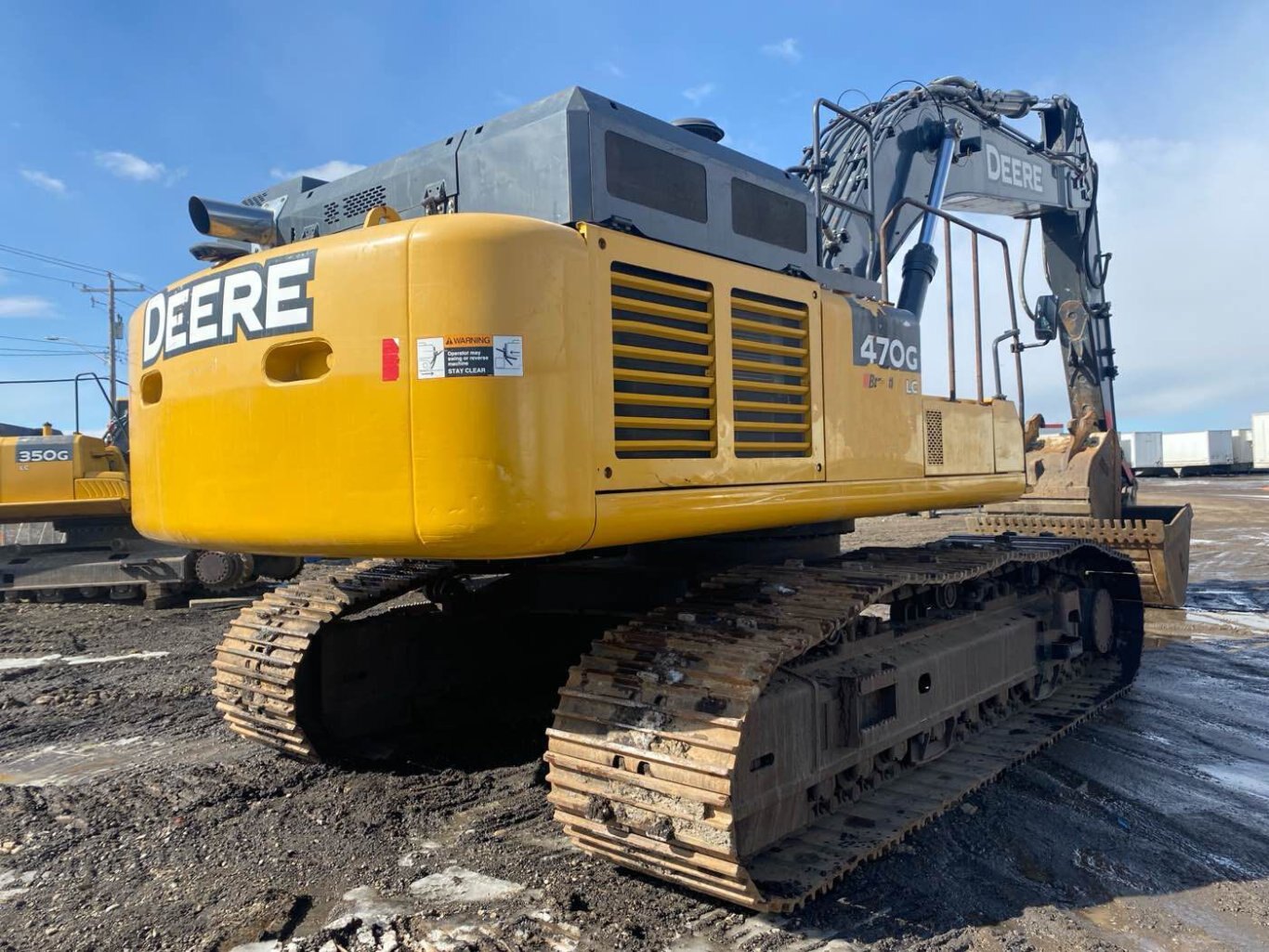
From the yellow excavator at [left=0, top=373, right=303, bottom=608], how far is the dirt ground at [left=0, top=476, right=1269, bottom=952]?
17.8 feet

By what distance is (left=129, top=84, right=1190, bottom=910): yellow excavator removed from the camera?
9.96 feet

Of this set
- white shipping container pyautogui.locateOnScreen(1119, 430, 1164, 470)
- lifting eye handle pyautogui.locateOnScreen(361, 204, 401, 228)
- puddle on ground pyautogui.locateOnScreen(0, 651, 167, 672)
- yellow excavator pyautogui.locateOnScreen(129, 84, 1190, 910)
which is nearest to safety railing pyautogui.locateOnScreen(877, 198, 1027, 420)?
yellow excavator pyautogui.locateOnScreen(129, 84, 1190, 910)

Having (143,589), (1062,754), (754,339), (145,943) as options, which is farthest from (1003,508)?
(143,589)

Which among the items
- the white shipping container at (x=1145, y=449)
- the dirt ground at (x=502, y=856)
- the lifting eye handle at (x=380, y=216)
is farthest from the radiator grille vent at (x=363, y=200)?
the white shipping container at (x=1145, y=449)

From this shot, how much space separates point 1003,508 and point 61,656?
31.6ft

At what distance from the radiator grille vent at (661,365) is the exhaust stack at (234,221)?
6.37 feet

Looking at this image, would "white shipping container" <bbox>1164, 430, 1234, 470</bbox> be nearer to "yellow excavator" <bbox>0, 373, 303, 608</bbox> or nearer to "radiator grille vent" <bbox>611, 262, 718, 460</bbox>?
"yellow excavator" <bbox>0, 373, 303, 608</bbox>

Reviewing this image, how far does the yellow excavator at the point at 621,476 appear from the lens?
304 cm

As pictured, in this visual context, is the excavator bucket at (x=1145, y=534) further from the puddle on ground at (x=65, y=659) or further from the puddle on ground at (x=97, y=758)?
the puddle on ground at (x=65, y=659)

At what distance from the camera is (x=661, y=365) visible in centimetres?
348

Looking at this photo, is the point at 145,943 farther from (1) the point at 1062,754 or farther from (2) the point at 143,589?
(2) the point at 143,589

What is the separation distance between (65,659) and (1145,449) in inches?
2093

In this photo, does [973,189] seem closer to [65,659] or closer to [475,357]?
[475,357]

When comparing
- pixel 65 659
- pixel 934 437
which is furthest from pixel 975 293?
pixel 65 659
